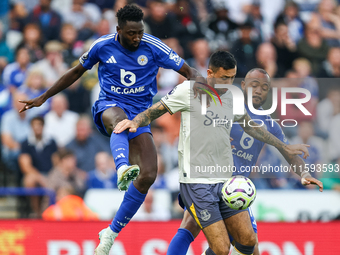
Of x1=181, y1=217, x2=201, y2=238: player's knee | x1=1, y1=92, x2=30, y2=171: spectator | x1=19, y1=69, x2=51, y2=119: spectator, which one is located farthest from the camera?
x1=19, y1=69, x2=51, y2=119: spectator

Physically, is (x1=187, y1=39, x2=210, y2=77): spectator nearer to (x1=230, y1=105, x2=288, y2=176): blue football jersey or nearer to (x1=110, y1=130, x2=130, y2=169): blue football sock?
(x1=230, y1=105, x2=288, y2=176): blue football jersey

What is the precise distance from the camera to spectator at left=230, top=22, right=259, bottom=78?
894cm

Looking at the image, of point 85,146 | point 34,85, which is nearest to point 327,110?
point 85,146

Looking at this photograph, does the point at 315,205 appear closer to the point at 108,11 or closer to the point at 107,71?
the point at 107,71

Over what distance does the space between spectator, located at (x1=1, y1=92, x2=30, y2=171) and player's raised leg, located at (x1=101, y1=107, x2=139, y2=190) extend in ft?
13.6

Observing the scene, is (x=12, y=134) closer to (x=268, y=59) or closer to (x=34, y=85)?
(x=34, y=85)

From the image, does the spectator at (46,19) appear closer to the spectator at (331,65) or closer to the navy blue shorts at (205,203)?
the spectator at (331,65)

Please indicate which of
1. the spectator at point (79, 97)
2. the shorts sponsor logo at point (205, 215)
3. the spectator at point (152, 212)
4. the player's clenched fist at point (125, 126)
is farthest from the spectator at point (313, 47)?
the player's clenched fist at point (125, 126)

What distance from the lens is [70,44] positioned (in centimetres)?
→ 926

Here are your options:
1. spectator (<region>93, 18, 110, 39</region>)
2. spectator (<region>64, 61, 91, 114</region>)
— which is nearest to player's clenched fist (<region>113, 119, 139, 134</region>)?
spectator (<region>64, 61, 91, 114</region>)

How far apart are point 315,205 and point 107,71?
4527 mm

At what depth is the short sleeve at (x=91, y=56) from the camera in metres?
4.89

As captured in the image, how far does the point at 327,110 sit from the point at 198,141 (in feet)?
14.9

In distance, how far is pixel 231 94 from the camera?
4.87 m
